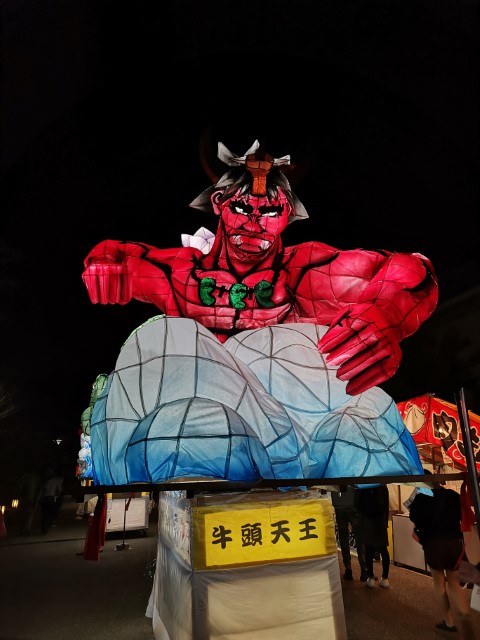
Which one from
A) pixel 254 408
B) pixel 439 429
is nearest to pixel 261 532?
pixel 254 408

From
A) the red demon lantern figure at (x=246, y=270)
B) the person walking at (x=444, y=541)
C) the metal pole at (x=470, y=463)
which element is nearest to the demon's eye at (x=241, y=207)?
the red demon lantern figure at (x=246, y=270)

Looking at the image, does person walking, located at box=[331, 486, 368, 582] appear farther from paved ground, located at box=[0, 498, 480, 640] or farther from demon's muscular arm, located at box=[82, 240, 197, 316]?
demon's muscular arm, located at box=[82, 240, 197, 316]

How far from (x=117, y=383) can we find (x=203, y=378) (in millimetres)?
628

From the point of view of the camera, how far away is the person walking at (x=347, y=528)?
6230 mm

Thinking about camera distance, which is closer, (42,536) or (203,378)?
(203,378)

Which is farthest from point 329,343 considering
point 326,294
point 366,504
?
point 366,504

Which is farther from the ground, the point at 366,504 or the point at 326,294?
the point at 326,294

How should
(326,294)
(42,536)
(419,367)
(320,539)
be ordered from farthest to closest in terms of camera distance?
(419,367)
(42,536)
(326,294)
(320,539)

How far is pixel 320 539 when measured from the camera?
347 centimetres

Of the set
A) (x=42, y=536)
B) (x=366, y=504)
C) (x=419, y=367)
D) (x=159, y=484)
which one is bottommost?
(x=42, y=536)

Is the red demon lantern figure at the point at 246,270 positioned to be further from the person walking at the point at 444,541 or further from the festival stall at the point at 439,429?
the festival stall at the point at 439,429

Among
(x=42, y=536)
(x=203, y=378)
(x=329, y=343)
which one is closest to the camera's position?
(x=329, y=343)

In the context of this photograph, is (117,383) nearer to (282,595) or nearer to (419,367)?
(282,595)

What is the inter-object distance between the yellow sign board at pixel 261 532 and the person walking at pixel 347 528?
112 inches
